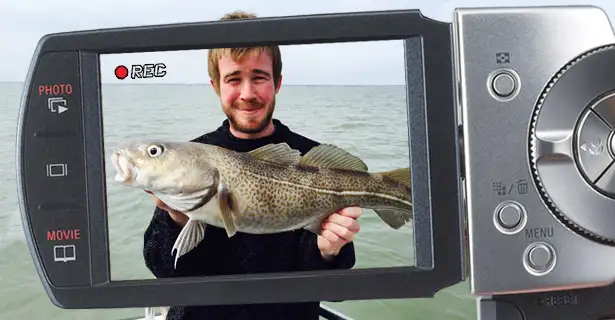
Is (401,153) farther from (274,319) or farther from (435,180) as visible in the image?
(274,319)

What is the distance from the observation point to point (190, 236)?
571 mm

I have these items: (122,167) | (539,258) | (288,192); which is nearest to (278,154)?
(288,192)

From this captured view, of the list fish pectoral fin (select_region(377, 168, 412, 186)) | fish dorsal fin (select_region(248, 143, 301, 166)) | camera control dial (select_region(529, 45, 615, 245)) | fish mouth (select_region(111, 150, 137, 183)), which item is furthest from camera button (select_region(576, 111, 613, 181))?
fish mouth (select_region(111, 150, 137, 183))

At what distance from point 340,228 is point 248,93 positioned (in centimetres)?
16

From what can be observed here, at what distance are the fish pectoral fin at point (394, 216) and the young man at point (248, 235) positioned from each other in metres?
0.02

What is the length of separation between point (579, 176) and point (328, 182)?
0.22 m

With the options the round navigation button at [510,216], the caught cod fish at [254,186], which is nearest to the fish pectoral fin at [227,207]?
the caught cod fish at [254,186]

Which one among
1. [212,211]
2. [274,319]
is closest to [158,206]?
[212,211]

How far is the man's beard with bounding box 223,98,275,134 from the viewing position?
588 mm

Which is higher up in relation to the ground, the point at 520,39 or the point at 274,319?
the point at 520,39

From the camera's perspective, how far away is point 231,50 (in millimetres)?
533

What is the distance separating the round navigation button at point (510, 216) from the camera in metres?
0.49

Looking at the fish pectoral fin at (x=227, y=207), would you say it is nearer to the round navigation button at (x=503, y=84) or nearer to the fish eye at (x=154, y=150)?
the fish eye at (x=154, y=150)

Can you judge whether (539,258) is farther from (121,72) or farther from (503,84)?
(121,72)
